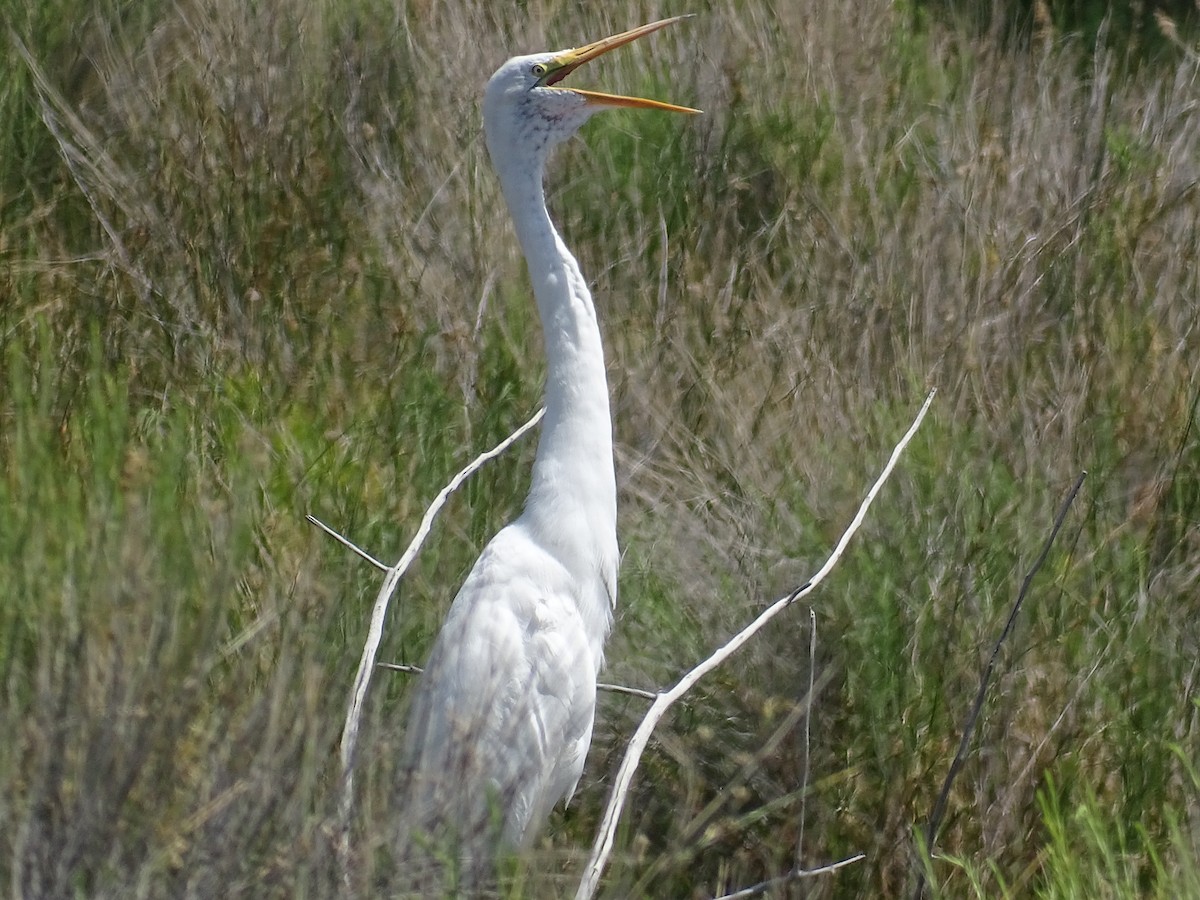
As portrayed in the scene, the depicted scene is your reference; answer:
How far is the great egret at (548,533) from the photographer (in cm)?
241

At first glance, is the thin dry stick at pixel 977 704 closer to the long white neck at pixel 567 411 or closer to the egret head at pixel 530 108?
the long white neck at pixel 567 411

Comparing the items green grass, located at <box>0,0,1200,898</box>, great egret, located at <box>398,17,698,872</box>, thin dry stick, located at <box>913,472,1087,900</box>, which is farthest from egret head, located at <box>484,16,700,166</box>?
thin dry stick, located at <box>913,472,1087,900</box>

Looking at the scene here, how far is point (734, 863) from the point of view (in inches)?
97.8

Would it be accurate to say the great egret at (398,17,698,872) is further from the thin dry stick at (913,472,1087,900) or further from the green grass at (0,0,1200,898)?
the thin dry stick at (913,472,1087,900)

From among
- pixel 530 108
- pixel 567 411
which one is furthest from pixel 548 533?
pixel 530 108

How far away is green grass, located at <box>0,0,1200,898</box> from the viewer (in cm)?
161

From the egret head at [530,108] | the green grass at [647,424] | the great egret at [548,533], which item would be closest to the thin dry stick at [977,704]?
the green grass at [647,424]

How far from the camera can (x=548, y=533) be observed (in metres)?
2.50

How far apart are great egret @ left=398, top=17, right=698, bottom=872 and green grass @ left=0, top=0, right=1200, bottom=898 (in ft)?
0.50

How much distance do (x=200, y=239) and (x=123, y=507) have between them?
1.89 meters

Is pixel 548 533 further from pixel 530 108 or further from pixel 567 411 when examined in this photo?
pixel 530 108

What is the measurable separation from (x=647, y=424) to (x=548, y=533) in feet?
2.38

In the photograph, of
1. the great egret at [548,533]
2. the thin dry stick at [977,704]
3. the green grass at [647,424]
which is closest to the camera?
the green grass at [647,424]

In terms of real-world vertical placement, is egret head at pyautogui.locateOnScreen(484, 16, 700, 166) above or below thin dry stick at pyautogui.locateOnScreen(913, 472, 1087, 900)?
above
